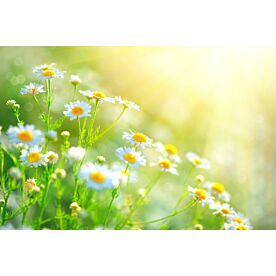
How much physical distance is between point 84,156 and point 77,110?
0.53 feet

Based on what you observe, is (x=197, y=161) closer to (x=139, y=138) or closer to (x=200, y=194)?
(x=200, y=194)

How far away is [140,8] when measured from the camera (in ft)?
6.43

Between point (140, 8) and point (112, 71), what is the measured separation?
0.32 m

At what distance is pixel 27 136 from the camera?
162cm

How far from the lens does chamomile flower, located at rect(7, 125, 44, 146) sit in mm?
1614

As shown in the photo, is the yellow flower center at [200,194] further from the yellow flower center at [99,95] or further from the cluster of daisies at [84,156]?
the yellow flower center at [99,95]

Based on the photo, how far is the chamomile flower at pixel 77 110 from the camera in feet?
5.80

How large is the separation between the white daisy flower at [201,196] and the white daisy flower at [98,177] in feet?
1.05

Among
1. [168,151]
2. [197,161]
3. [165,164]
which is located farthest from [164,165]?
[197,161]

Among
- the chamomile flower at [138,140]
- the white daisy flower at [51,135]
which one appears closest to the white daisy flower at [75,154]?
the white daisy flower at [51,135]

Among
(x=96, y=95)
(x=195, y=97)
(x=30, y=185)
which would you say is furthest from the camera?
(x=195, y=97)

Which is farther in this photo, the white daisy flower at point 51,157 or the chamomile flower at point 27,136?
the white daisy flower at point 51,157
